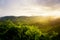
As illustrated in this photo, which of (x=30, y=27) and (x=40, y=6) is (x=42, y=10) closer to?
(x=40, y=6)

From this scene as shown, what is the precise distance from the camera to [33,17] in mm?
2344

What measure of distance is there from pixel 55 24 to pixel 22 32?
1.70ft

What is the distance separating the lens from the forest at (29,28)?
2324 millimetres

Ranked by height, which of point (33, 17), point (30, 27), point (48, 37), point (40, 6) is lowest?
point (48, 37)

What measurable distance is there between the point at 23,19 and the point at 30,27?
17 cm

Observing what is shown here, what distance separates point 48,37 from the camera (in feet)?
7.72

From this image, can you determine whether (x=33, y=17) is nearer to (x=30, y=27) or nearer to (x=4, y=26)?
(x=30, y=27)

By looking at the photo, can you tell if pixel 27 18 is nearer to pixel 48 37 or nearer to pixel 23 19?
pixel 23 19

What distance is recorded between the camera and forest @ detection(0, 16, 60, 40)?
232cm

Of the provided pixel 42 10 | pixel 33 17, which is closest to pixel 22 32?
pixel 33 17

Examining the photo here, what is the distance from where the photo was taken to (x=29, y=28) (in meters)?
2.40

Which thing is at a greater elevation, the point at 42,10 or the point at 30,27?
the point at 42,10

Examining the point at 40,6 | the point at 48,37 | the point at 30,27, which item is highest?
the point at 40,6

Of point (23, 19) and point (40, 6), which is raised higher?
point (40, 6)
